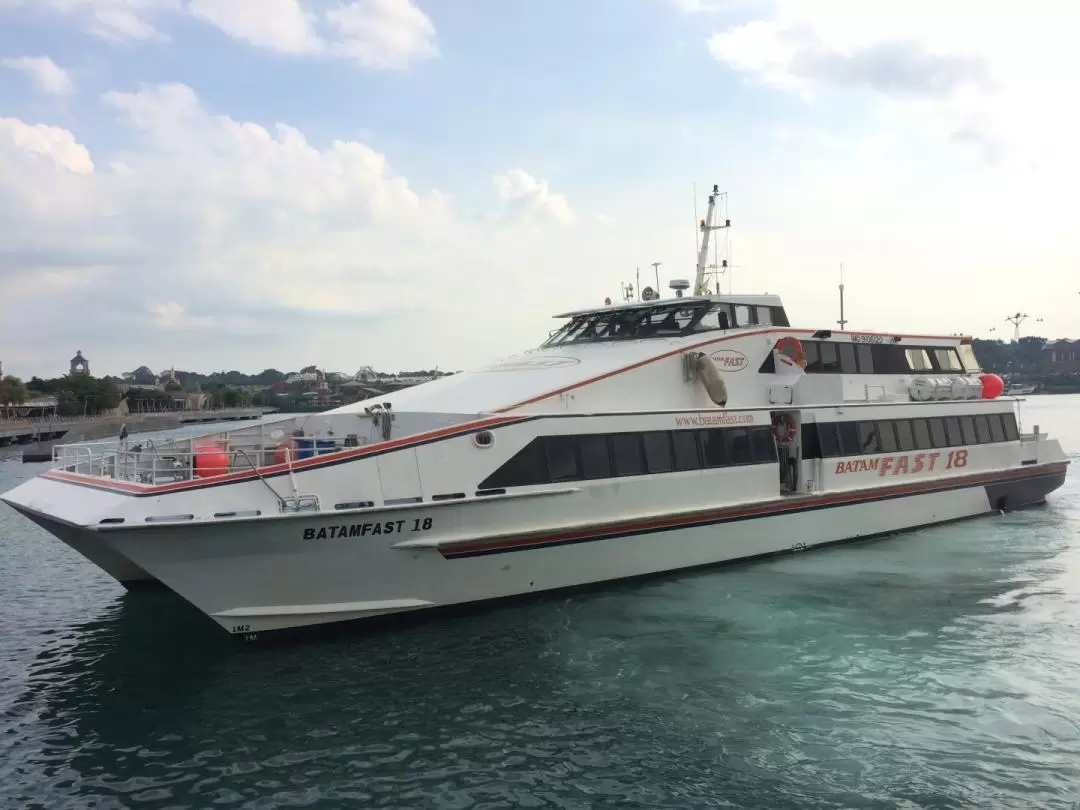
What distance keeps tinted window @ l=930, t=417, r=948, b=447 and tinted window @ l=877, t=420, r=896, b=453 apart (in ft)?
4.71

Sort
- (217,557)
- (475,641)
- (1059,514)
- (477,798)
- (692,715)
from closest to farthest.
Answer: (477,798) → (692,715) → (217,557) → (475,641) → (1059,514)

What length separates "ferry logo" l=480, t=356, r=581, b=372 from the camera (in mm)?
13062

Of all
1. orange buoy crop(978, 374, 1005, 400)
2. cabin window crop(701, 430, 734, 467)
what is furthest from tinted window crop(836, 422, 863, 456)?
orange buoy crop(978, 374, 1005, 400)

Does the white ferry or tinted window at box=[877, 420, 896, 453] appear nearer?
the white ferry

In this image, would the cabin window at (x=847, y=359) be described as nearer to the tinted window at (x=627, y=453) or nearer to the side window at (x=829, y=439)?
the side window at (x=829, y=439)

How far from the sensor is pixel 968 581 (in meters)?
12.1

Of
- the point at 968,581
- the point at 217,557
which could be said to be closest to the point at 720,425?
the point at 968,581

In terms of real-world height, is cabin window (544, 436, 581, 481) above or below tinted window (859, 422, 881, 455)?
above

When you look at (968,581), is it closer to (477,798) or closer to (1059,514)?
(1059,514)

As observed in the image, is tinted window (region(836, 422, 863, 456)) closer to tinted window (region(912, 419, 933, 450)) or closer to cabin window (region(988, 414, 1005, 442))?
tinted window (region(912, 419, 933, 450))

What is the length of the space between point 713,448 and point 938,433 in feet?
22.0

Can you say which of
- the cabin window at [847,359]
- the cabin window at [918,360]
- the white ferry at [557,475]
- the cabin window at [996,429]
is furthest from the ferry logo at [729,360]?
the cabin window at [996,429]

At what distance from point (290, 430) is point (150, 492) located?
10.2 ft

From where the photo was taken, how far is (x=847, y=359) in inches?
622
